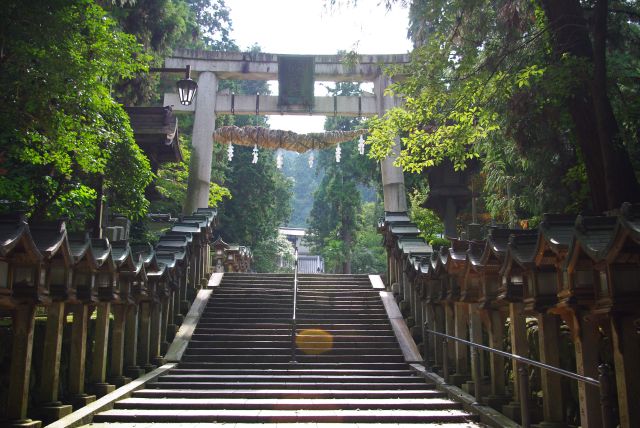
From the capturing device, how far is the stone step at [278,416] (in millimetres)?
7668

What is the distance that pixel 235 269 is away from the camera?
23531mm

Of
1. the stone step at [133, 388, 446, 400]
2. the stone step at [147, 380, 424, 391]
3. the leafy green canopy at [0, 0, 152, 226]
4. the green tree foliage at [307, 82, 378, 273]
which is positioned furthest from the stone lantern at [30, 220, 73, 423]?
the green tree foliage at [307, 82, 378, 273]

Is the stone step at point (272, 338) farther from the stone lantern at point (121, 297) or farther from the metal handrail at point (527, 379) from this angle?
the stone lantern at point (121, 297)

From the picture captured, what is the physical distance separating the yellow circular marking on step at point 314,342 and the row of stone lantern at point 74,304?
2.68 metres

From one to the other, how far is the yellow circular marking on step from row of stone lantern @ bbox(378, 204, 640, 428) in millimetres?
2732

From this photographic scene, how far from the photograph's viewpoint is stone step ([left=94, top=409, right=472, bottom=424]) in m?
7.67

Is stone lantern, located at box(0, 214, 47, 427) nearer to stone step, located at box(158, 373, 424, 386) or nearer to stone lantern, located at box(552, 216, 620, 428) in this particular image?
stone step, located at box(158, 373, 424, 386)

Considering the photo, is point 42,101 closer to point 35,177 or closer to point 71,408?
point 35,177

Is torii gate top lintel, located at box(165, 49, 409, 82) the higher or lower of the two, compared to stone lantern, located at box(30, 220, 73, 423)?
higher

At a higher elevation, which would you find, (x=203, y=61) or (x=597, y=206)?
(x=203, y=61)

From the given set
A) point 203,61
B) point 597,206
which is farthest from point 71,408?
point 203,61

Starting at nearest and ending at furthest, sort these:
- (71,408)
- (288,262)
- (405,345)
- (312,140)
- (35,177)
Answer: (71,408) → (35,177) → (405,345) → (312,140) → (288,262)

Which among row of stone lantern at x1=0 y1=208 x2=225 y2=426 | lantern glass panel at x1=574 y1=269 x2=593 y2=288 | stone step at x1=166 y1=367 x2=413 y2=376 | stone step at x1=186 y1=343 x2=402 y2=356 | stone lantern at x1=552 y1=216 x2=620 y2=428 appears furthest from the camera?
stone step at x1=186 y1=343 x2=402 y2=356

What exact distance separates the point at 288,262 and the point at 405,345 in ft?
114
